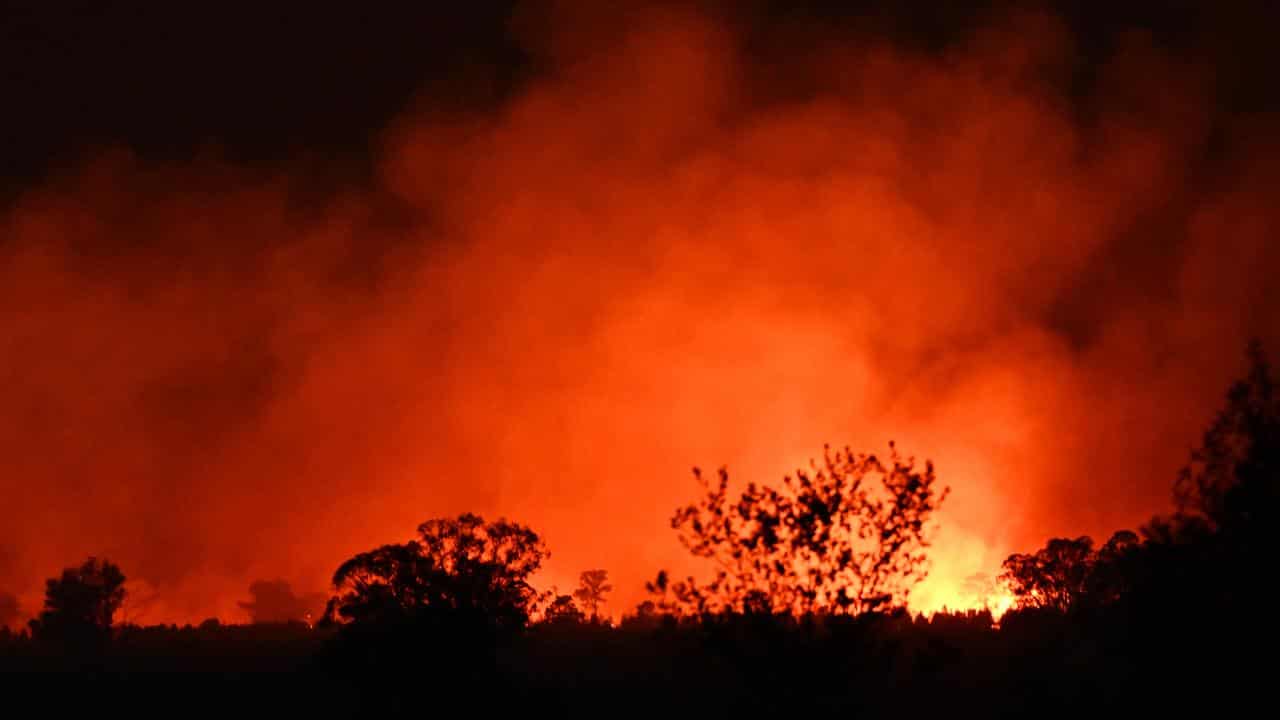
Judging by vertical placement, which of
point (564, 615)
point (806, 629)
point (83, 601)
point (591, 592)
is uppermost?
point (591, 592)

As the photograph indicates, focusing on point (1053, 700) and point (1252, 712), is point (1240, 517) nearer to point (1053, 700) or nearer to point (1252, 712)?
point (1252, 712)

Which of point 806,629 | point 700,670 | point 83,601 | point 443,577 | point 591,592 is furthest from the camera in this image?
point 591,592

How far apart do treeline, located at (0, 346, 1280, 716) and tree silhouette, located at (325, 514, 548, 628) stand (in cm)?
6

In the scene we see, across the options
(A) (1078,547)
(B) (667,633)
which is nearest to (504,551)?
(B) (667,633)

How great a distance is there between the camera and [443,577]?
31922 mm

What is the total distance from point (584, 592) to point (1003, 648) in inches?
2920

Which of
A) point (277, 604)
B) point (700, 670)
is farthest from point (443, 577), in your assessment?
point (277, 604)

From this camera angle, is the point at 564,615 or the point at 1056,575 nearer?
the point at 1056,575

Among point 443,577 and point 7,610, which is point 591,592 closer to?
point 7,610

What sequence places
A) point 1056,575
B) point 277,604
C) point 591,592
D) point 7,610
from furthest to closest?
point 277,604 < point 7,610 < point 591,592 < point 1056,575

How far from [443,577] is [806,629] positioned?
15224mm

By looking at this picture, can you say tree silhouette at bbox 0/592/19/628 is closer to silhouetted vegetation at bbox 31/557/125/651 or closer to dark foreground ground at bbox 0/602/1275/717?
silhouetted vegetation at bbox 31/557/125/651

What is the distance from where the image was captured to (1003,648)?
127ft

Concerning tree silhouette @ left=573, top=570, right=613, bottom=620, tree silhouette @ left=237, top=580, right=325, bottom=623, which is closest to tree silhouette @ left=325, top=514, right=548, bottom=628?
tree silhouette @ left=573, top=570, right=613, bottom=620
